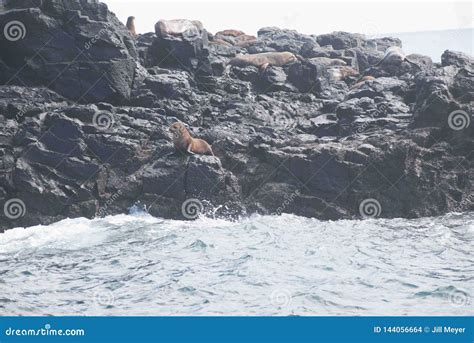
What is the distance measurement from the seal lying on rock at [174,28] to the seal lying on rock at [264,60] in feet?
7.31

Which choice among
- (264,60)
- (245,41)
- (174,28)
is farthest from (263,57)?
(245,41)

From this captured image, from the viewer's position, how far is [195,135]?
20219 mm

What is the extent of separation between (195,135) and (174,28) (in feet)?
21.8

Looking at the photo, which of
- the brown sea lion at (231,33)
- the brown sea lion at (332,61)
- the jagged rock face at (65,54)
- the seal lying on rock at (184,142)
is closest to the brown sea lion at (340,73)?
the brown sea lion at (332,61)

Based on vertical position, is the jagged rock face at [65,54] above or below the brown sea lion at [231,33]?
below

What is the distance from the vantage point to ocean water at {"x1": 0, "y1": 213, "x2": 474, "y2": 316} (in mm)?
11547

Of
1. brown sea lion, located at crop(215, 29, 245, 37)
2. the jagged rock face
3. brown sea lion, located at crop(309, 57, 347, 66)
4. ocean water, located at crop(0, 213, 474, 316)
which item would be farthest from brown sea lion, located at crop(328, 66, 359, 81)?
ocean water, located at crop(0, 213, 474, 316)

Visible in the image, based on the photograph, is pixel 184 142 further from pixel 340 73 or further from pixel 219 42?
pixel 219 42

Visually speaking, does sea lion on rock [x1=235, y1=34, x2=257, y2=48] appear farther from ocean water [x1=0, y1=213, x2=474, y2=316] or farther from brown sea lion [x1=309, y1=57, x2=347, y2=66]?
ocean water [x1=0, y1=213, x2=474, y2=316]

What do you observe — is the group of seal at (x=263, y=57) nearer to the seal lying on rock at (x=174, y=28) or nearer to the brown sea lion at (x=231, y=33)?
the seal lying on rock at (x=174, y=28)

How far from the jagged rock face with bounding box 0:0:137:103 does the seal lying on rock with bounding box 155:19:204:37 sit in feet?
11.1

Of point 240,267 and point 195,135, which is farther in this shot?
point 195,135

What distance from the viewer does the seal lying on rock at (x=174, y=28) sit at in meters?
24.9

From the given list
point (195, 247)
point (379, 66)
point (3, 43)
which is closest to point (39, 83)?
point (3, 43)
